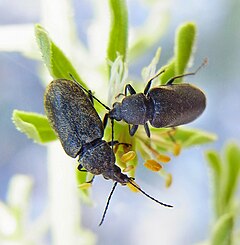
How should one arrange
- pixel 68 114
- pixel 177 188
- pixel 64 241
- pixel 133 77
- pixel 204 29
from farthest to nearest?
pixel 204 29, pixel 177 188, pixel 133 77, pixel 64 241, pixel 68 114

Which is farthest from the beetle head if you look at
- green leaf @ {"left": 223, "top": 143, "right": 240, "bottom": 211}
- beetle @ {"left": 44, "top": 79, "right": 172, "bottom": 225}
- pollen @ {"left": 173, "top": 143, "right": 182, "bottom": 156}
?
green leaf @ {"left": 223, "top": 143, "right": 240, "bottom": 211}

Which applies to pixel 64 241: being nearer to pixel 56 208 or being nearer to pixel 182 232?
pixel 56 208

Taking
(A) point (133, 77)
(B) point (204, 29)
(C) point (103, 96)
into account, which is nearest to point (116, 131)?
(C) point (103, 96)

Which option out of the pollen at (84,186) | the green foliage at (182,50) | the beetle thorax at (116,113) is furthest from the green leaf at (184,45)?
the pollen at (84,186)

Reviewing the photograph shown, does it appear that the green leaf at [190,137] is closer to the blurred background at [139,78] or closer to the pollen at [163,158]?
the pollen at [163,158]

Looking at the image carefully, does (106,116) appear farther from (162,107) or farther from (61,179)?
(61,179)

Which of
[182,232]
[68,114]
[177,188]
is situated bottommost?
[182,232]
